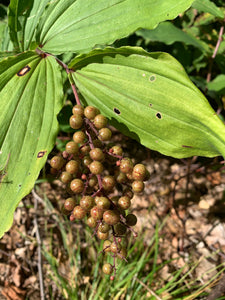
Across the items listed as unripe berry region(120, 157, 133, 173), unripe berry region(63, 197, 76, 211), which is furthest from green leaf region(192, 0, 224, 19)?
unripe berry region(63, 197, 76, 211)

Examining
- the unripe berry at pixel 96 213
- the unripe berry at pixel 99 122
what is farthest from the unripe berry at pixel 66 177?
the unripe berry at pixel 99 122

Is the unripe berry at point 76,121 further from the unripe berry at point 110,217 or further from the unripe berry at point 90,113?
the unripe berry at point 110,217

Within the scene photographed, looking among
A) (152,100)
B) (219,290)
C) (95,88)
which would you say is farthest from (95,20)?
(219,290)

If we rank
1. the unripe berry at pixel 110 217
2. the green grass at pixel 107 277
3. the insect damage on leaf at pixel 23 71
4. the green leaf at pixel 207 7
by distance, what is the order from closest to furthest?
1. the unripe berry at pixel 110 217
2. the insect damage on leaf at pixel 23 71
3. the green leaf at pixel 207 7
4. the green grass at pixel 107 277

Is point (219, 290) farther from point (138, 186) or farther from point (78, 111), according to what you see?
point (78, 111)

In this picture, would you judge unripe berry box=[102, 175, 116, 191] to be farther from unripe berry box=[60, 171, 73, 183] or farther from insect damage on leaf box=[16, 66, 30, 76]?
insect damage on leaf box=[16, 66, 30, 76]

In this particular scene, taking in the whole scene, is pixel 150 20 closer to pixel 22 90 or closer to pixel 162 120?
pixel 162 120
